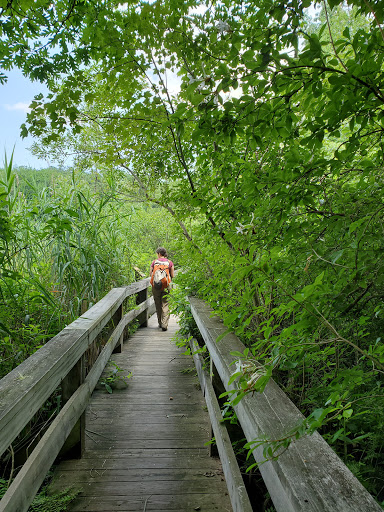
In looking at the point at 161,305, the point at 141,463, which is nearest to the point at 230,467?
the point at 141,463

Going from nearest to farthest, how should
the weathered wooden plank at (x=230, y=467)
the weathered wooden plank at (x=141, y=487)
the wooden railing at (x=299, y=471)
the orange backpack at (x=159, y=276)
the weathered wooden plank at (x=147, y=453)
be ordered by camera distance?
1. the wooden railing at (x=299, y=471)
2. the weathered wooden plank at (x=230, y=467)
3. the weathered wooden plank at (x=141, y=487)
4. the weathered wooden plank at (x=147, y=453)
5. the orange backpack at (x=159, y=276)

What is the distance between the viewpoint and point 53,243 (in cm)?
346

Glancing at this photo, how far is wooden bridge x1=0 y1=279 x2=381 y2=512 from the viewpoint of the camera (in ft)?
3.48

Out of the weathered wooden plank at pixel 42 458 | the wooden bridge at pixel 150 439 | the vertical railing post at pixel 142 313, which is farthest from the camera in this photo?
the vertical railing post at pixel 142 313

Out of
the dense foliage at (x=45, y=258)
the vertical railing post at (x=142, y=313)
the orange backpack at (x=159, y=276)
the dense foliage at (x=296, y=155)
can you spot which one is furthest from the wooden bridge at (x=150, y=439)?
the vertical railing post at (x=142, y=313)

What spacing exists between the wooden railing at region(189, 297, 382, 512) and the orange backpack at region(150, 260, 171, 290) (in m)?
5.85

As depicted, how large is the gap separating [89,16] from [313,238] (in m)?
1.88

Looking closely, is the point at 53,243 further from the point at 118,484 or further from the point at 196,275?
the point at 118,484

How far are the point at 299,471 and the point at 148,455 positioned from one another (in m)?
2.07

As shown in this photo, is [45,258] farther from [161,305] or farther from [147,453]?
[161,305]

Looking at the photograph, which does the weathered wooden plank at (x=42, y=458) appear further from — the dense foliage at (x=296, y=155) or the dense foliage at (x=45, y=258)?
the dense foliage at (x=296, y=155)

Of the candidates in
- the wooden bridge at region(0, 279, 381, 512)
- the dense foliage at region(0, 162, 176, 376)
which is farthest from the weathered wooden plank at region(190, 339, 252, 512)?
the dense foliage at region(0, 162, 176, 376)

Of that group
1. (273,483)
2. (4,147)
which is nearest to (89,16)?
(4,147)

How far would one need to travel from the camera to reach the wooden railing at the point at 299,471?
904 mm
